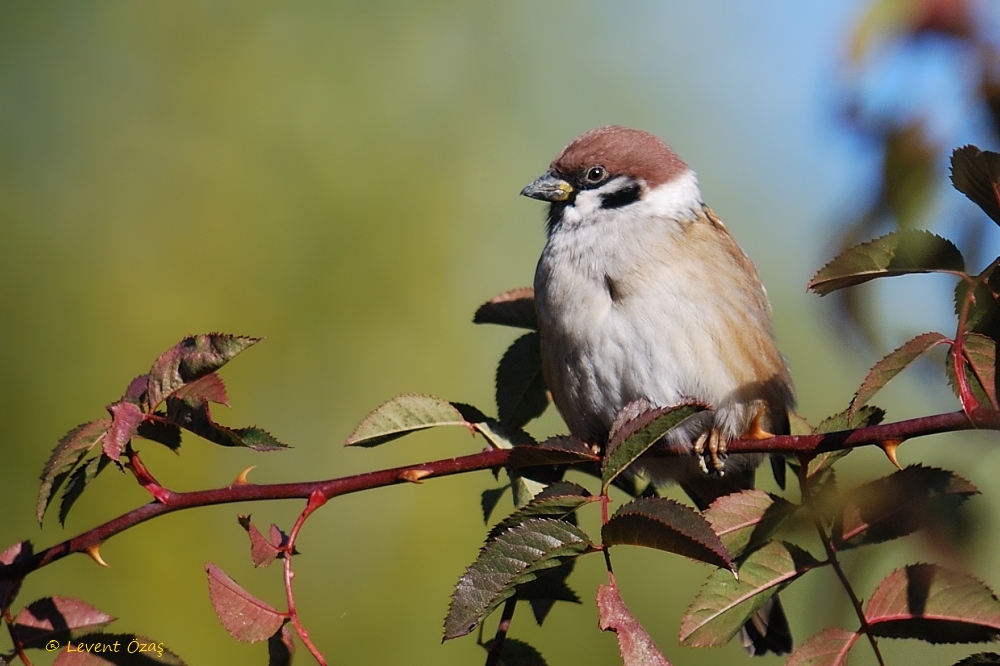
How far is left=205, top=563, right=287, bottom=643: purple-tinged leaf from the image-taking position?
1.51m

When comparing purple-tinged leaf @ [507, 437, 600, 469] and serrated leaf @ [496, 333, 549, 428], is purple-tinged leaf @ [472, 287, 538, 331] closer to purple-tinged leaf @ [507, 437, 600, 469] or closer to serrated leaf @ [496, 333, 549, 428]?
serrated leaf @ [496, 333, 549, 428]

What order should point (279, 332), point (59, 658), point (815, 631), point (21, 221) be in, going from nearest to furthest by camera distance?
point (815, 631)
point (59, 658)
point (279, 332)
point (21, 221)

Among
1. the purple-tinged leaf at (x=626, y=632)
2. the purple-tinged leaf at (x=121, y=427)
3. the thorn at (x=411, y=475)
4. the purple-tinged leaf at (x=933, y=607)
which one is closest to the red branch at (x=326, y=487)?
the thorn at (x=411, y=475)

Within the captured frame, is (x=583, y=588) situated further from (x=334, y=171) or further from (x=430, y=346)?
(x=334, y=171)

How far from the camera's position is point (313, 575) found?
420 cm

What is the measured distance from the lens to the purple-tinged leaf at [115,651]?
1.58 m

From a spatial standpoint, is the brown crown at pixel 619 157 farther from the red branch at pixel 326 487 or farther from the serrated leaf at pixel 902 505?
the serrated leaf at pixel 902 505

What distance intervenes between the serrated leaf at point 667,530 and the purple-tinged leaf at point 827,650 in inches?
8.7

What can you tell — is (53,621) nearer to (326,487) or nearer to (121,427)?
(121,427)

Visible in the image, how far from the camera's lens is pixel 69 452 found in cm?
156

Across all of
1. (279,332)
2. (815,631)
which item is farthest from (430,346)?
(815,631)

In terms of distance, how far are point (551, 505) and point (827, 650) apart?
0.42 meters

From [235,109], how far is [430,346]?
1642 millimetres

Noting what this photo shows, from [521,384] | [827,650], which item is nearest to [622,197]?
[521,384]
